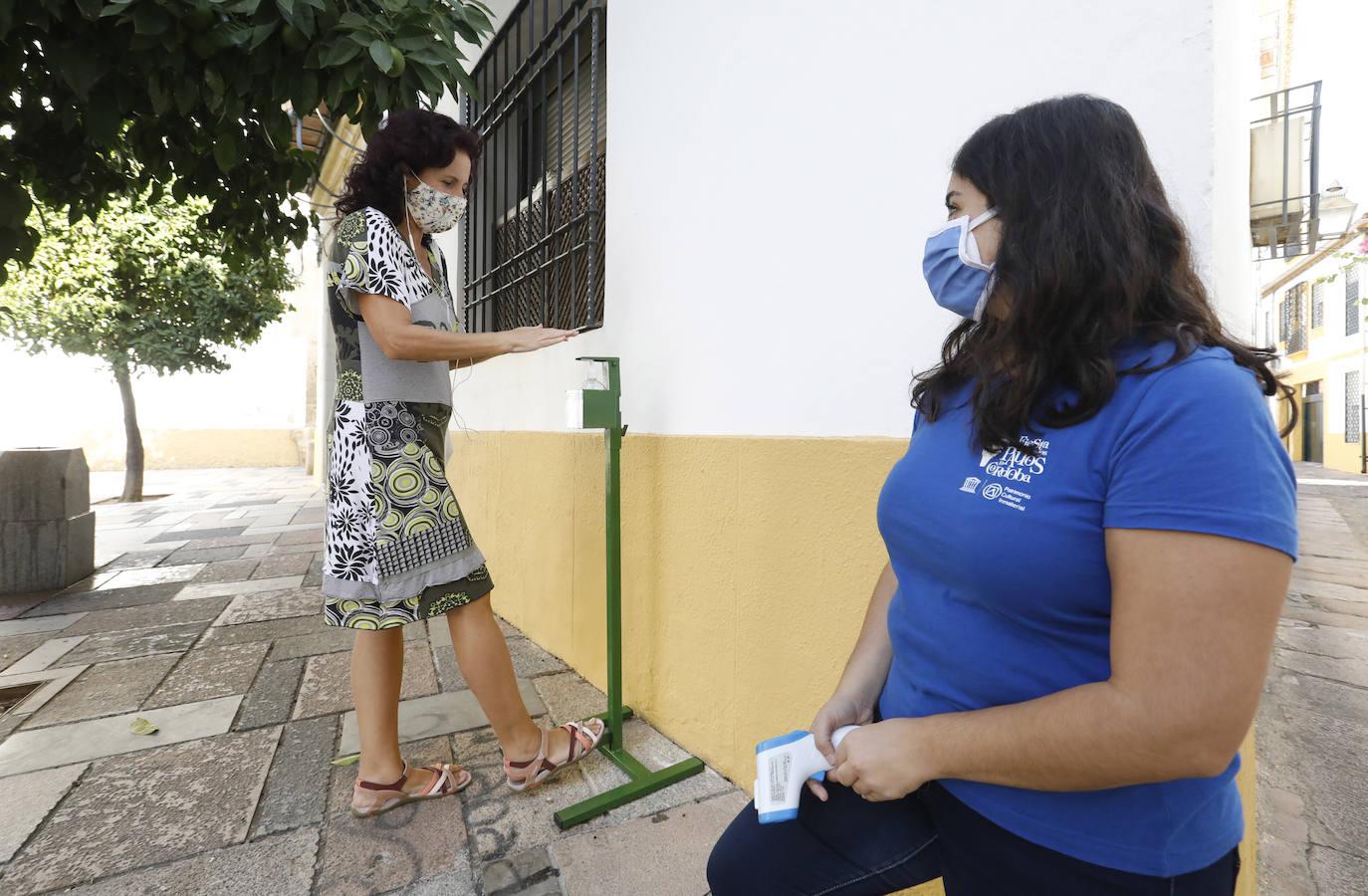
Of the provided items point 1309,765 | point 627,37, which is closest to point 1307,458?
point 1309,765

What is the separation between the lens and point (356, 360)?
6.07ft

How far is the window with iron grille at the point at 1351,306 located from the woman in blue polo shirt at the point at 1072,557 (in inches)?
875

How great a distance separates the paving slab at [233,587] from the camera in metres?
4.45

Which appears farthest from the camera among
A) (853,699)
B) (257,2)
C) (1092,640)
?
(257,2)

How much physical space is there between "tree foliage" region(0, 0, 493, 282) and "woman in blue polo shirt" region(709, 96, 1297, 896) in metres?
1.54

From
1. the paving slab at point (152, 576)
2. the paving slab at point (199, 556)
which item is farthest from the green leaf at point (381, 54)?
the paving slab at point (199, 556)

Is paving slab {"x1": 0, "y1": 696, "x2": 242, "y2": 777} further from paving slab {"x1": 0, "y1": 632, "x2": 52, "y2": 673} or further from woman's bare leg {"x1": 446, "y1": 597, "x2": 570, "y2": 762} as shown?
woman's bare leg {"x1": 446, "y1": 597, "x2": 570, "y2": 762}

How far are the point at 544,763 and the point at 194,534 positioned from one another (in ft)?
21.1

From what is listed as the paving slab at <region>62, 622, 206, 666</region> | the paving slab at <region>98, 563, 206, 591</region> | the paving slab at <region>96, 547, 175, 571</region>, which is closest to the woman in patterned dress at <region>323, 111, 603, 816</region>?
the paving slab at <region>62, 622, 206, 666</region>

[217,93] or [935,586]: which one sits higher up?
[217,93]

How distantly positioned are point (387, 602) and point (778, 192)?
149 centimetres

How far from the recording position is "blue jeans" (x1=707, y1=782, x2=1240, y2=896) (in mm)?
869

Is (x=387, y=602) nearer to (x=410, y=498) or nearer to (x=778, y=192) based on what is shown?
(x=410, y=498)

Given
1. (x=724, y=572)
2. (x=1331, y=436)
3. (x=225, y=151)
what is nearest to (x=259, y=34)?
(x=225, y=151)
